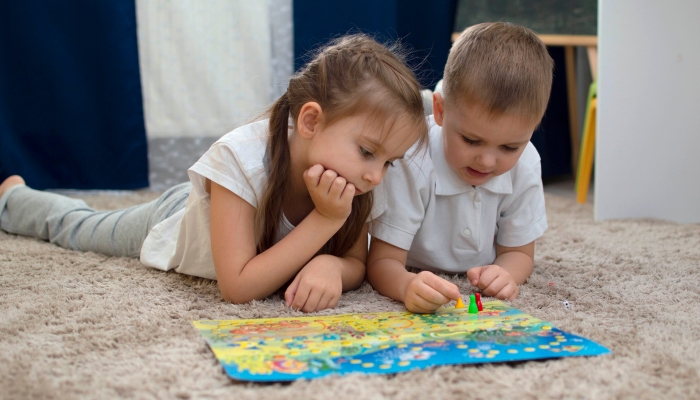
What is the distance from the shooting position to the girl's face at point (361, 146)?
0.88m

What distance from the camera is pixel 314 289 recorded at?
900 millimetres

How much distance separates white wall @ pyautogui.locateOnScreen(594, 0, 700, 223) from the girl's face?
106 cm

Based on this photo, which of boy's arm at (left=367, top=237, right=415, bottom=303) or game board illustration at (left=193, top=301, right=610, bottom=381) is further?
boy's arm at (left=367, top=237, right=415, bottom=303)

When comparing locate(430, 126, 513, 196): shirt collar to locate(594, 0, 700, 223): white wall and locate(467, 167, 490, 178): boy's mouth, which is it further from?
locate(594, 0, 700, 223): white wall

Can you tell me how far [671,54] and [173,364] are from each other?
61.2 inches

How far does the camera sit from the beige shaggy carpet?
0.63m

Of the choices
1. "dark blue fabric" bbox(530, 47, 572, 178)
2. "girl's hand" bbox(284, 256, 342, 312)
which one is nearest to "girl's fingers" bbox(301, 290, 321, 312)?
A: "girl's hand" bbox(284, 256, 342, 312)

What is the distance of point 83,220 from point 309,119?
2.39 feet

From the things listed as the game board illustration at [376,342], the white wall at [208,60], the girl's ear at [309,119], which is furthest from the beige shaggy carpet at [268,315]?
the white wall at [208,60]

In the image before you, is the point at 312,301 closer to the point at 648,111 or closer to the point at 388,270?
the point at 388,270

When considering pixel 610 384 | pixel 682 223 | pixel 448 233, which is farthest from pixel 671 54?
pixel 610 384

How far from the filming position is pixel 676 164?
1.73 metres

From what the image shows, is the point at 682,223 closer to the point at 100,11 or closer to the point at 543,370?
the point at 543,370

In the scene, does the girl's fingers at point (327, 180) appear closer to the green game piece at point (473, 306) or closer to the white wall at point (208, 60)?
the green game piece at point (473, 306)
